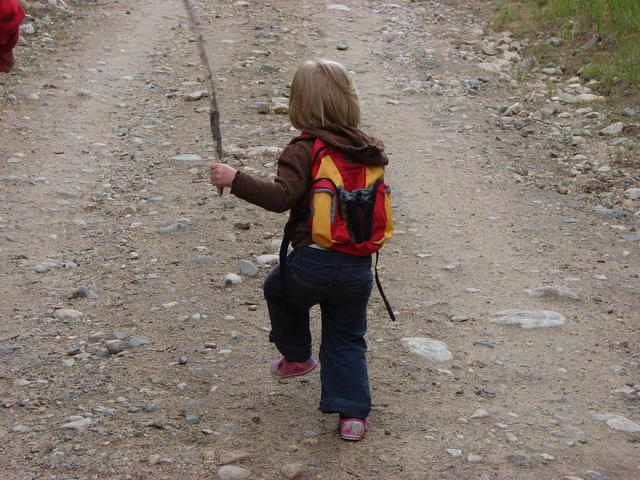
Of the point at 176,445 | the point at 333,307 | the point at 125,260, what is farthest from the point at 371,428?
the point at 125,260

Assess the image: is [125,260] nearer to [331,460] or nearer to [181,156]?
[181,156]

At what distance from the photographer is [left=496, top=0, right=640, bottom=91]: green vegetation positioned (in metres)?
8.79

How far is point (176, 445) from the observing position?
3238 mm

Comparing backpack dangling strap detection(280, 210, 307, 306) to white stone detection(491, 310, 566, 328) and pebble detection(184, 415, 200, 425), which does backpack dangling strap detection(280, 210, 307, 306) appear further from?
white stone detection(491, 310, 566, 328)

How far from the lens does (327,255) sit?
3236mm

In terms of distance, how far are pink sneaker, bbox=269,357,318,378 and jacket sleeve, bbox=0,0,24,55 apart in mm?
1942

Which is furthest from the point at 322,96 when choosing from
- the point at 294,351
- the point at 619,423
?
the point at 619,423

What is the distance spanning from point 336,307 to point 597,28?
7.79 metres

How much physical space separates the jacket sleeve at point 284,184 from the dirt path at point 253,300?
1028 mm

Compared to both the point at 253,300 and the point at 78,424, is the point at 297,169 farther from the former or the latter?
the point at 253,300

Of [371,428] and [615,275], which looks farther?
[615,275]

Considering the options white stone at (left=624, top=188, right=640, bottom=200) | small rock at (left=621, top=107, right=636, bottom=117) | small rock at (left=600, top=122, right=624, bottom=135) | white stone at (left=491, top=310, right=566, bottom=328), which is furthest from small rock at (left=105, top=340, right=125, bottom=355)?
small rock at (left=621, top=107, right=636, bottom=117)

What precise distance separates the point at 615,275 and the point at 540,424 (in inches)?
77.6

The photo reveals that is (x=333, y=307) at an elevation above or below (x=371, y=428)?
above
